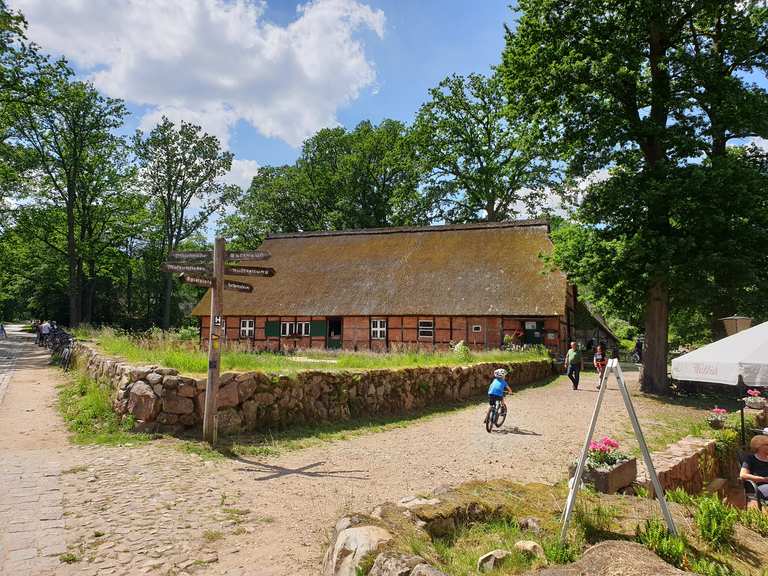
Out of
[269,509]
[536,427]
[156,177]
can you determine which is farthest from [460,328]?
[156,177]

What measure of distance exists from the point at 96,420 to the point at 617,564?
8.78 metres

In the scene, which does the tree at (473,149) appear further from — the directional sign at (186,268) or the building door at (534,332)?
the directional sign at (186,268)

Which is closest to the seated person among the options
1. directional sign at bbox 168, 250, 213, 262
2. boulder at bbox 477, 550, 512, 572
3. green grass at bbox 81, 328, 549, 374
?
boulder at bbox 477, 550, 512, 572

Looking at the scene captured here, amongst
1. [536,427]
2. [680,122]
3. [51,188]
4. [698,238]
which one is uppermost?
[51,188]

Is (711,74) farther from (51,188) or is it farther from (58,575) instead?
(51,188)

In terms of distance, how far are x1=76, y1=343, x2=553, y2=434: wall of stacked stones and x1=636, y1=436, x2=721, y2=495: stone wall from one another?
5.75 meters

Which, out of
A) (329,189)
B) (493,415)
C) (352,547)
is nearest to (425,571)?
(352,547)

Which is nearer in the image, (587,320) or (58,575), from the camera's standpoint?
(58,575)

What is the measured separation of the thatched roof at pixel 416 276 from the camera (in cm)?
2500

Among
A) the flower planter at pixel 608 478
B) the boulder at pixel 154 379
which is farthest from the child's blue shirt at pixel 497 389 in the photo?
the boulder at pixel 154 379

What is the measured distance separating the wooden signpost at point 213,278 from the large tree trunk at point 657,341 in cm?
1332

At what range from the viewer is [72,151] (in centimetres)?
3334

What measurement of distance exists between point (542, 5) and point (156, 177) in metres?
33.5

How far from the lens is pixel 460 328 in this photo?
25.3m
